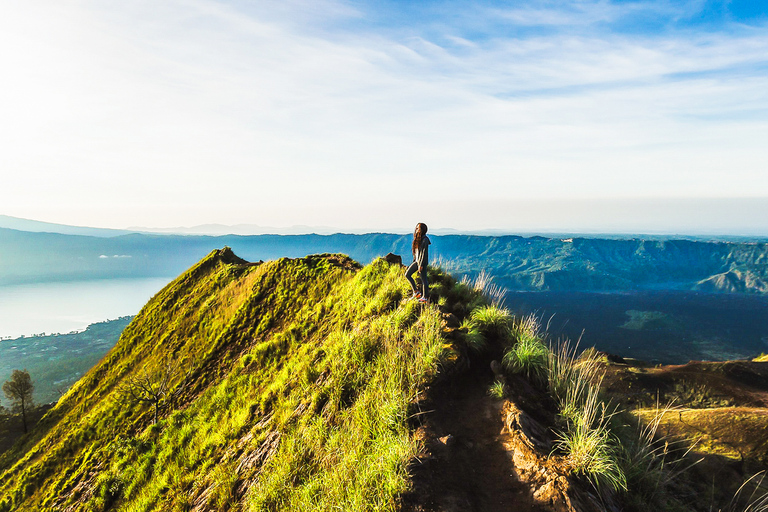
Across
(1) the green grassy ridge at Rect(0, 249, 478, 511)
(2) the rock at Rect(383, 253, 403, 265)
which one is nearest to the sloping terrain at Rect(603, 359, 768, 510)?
(1) the green grassy ridge at Rect(0, 249, 478, 511)

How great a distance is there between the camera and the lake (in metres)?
87.8

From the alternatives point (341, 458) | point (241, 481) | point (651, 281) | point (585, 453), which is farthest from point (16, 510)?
point (651, 281)

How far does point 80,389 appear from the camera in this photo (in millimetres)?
19641

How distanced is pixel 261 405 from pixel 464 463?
600cm

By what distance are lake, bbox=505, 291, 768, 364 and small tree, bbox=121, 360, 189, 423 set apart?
68.8m

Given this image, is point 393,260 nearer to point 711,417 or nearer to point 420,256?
point 420,256

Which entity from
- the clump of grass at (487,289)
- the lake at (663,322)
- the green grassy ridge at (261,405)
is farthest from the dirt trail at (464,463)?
the lake at (663,322)

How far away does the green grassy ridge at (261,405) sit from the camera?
489cm

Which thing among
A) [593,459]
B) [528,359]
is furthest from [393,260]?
[593,459]

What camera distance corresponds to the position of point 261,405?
8.42 m

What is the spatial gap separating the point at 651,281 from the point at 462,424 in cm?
25670

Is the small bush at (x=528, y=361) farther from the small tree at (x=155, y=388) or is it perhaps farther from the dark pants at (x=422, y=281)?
the small tree at (x=155, y=388)

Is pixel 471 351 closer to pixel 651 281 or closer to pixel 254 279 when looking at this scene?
pixel 254 279

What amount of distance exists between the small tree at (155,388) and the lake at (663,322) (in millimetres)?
68808
